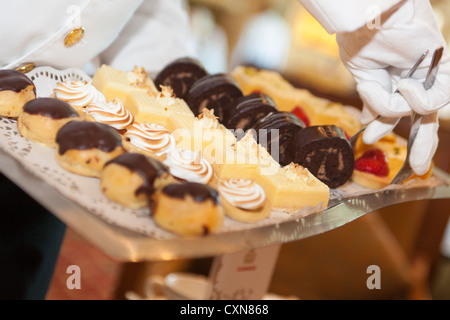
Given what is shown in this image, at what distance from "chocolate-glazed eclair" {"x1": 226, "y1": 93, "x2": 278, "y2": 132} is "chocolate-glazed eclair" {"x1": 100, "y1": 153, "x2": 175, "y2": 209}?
595 mm

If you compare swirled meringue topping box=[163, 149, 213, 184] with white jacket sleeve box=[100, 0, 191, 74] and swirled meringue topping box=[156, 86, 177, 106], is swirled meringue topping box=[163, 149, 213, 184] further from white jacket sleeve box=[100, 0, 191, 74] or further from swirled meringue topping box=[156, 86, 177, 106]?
white jacket sleeve box=[100, 0, 191, 74]

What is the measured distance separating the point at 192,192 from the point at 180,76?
94 cm

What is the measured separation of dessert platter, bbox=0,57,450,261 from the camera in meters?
1.09

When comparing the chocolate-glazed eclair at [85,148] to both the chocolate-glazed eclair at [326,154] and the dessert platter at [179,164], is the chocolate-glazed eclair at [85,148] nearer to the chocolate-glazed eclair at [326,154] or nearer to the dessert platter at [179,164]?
the dessert platter at [179,164]

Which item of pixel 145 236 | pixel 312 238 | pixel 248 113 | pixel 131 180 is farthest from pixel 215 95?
pixel 312 238

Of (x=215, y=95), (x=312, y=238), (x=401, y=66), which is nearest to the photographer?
(x=401, y=66)

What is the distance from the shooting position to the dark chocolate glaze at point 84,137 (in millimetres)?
1236

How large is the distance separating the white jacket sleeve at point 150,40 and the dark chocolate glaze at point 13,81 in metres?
0.60

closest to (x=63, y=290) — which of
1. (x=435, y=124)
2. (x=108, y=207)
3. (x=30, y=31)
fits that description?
(x=30, y=31)

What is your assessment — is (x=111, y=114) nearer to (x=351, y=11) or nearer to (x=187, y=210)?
(x=187, y=210)

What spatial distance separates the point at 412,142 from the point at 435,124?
0.09 m

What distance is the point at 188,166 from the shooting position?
1309mm

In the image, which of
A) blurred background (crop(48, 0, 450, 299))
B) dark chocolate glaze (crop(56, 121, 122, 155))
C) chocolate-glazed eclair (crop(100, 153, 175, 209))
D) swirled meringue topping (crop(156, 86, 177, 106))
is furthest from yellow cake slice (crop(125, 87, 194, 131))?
blurred background (crop(48, 0, 450, 299))
